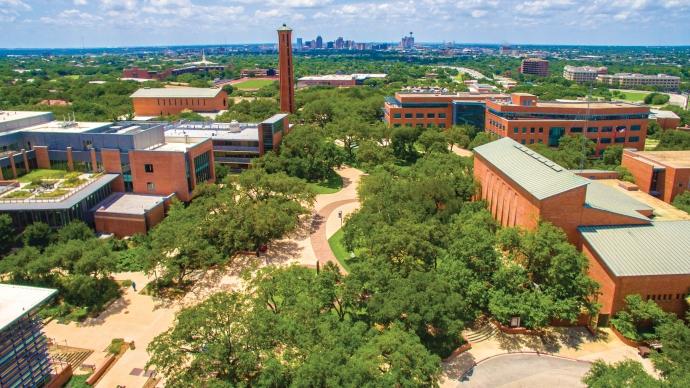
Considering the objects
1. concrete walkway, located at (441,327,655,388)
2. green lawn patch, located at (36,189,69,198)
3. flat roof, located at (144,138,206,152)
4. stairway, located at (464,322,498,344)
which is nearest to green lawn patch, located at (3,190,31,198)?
green lawn patch, located at (36,189,69,198)

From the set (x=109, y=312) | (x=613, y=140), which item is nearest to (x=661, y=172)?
(x=613, y=140)

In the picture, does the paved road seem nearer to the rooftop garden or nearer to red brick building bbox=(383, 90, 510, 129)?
the rooftop garden

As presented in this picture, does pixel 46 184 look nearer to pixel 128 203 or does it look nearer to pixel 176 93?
pixel 128 203

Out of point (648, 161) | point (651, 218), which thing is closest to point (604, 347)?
point (651, 218)

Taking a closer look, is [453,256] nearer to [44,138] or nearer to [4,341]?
[4,341]

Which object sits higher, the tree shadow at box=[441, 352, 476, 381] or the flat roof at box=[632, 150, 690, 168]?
the flat roof at box=[632, 150, 690, 168]

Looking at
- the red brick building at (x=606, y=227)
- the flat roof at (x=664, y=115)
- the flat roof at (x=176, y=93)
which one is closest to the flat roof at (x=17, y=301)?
the red brick building at (x=606, y=227)
